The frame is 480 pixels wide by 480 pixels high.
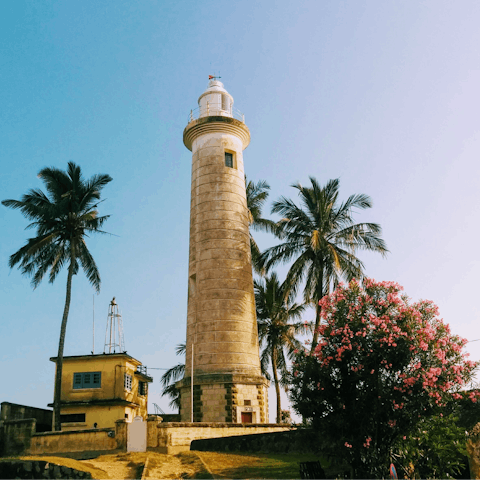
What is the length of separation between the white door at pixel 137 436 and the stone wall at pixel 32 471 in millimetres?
7757

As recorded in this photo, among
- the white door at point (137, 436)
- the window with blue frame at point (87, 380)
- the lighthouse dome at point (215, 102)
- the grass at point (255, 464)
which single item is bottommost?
the grass at point (255, 464)

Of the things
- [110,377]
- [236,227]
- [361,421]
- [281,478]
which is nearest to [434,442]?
[361,421]

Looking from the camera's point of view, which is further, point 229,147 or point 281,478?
point 229,147

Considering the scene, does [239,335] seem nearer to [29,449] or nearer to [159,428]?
[159,428]

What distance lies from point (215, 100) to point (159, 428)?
67.6ft

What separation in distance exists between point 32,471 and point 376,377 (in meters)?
8.41

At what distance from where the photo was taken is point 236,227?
2961 centimetres

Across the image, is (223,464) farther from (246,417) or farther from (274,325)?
(274,325)

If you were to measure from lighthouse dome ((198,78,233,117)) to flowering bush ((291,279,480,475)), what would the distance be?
807 inches

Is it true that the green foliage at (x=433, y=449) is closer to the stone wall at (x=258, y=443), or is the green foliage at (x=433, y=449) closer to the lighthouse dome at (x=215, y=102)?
the stone wall at (x=258, y=443)

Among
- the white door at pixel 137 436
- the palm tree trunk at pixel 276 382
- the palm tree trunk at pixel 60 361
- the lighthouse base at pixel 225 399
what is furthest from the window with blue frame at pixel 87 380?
the white door at pixel 137 436

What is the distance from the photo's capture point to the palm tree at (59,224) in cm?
3030

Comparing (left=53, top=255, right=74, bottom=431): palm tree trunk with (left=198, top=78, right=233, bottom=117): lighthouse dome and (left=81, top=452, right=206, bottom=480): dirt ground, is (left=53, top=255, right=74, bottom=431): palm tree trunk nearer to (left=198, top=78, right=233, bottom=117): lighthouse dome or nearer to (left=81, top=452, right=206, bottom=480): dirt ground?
(left=81, top=452, right=206, bottom=480): dirt ground

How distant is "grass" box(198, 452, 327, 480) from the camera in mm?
15312
